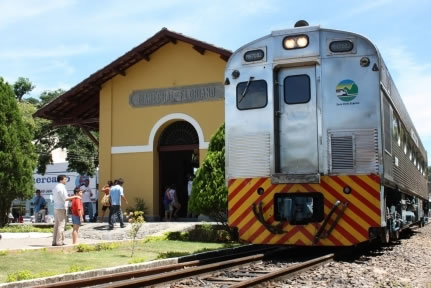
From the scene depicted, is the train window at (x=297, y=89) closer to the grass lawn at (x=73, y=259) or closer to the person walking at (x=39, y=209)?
the grass lawn at (x=73, y=259)

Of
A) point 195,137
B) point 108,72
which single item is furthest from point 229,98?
point 108,72

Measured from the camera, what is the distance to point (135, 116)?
69.9ft

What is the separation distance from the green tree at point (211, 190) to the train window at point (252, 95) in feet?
15.8

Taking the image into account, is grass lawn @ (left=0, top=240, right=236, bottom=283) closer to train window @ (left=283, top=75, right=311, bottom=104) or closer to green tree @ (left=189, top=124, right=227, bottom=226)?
green tree @ (left=189, top=124, right=227, bottom=226)

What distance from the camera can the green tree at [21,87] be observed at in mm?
43562

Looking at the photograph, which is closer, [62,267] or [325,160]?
[62,267]

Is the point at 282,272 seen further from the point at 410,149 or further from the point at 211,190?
the point at 410,149

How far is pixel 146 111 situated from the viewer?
21.1 meters

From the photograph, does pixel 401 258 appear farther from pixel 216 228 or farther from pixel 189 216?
pixel 189 216

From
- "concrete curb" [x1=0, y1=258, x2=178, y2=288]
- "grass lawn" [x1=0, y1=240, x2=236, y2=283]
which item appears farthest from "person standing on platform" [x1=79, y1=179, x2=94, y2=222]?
"concrete curb" [x1=0, y1=258, x2=178, y2=288]

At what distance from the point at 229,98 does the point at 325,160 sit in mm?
2096

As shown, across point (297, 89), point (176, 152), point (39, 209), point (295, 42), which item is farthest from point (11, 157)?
point (295, 42)

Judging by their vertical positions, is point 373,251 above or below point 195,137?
below

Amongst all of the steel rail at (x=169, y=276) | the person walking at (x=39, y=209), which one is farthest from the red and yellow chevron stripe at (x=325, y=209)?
the person walking at (x=39, y=209)
